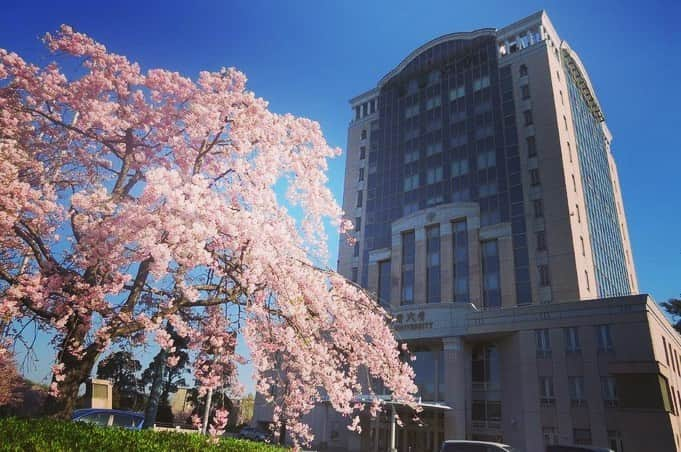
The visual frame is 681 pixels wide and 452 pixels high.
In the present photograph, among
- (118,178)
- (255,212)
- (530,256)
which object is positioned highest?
(530,256)

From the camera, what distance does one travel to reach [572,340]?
29562mm

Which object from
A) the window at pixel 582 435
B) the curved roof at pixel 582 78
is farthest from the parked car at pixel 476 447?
the curved roof at pixel 582 78

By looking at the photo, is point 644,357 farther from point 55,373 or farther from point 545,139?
point 55,373

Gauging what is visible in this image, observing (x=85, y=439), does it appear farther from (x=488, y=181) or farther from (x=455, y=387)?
(x=488, y=181)

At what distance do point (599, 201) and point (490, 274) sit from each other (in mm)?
20217

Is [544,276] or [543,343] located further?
[544,276]

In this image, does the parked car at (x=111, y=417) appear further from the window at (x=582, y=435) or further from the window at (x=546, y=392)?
the window at (x=582, y=435)

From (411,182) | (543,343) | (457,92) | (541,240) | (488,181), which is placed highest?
(457,92)

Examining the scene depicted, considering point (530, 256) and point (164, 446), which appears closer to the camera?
point (164, 446)

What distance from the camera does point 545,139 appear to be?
141 ft

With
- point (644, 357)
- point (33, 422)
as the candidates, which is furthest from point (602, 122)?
point (33, 422)

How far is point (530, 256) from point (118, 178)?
37.0 m

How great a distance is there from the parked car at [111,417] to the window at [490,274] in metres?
30.8

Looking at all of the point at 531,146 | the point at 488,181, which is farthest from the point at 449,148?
the point at 531,146
